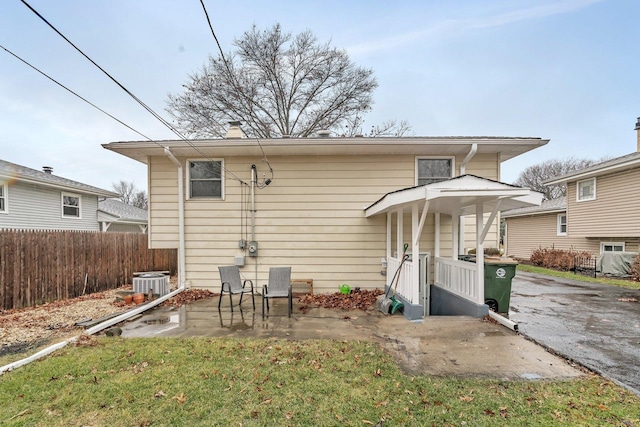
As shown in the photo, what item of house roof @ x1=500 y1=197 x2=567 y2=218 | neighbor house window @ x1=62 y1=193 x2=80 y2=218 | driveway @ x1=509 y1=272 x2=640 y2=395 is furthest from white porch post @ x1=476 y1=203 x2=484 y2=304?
neighbor house window @ x1=62 y1=193 x2=80 y2=218

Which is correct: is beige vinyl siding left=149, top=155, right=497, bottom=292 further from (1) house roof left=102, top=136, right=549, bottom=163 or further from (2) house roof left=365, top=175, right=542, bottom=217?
(2) house roof left=365, top=175, right=542, bottom=217

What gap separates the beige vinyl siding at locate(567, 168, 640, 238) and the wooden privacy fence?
1772cm

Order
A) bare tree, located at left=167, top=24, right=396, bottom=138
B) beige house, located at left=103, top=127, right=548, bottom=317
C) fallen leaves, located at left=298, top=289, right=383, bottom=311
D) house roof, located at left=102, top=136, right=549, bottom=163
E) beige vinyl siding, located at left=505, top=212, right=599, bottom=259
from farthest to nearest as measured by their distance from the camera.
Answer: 1. bare tree, located at left=167, top=24, right=396, bottom=138
2. beige vinyl siding, located at left=505, top=212, right=599, bottom=259
3. beige house, located at left=103, top=127, right=548, bottom=317
4. house roof, located at left=102, top=136, right=549, bottom=163
5. fallen leaves, located at left=298, top=289, right=383, bottom=311

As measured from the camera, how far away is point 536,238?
1759 centimetres

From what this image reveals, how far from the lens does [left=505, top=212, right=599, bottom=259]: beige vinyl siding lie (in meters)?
14.4

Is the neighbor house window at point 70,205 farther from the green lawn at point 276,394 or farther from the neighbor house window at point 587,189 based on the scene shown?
the neighbor house window at point 587,189

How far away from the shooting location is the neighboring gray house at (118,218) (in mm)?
15977

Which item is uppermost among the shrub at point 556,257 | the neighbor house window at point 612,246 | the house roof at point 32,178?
the house roof at point 32,178

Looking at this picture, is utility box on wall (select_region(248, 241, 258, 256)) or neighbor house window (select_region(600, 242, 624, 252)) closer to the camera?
utility box on wall (select_region(248, 241, 258, 256))

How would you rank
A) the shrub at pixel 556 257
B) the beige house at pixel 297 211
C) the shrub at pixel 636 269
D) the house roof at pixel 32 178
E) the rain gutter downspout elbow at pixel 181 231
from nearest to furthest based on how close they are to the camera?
the beige house at pixel 297 211
the rain gutter downspout elbow at pixel 181 231
the shrub at pixel 636 269
the house roof at pixel 32 178
the shrub at pixel 556 257

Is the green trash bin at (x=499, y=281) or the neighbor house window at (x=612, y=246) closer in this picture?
the green trash bin at (x=499, y=281)

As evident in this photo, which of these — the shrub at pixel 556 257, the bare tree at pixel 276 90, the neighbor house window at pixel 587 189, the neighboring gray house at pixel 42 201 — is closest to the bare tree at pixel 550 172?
the shrub at pixel 556 257

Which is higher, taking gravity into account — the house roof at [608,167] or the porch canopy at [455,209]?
the house roof at [608,167]

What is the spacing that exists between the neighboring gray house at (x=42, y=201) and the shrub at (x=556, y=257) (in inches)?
866
